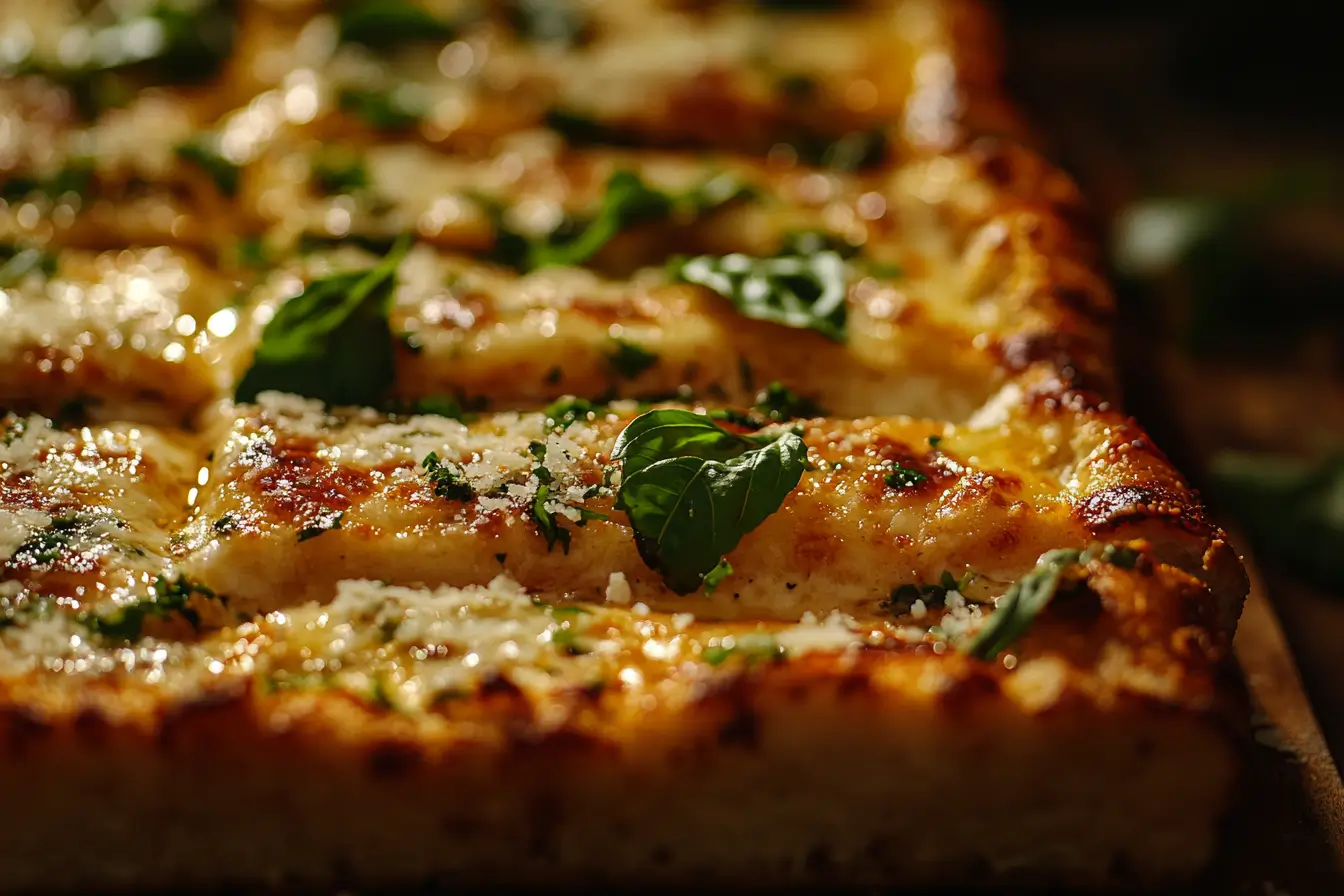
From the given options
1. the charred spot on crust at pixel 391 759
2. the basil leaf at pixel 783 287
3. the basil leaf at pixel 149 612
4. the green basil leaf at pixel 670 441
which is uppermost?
the green basil leaf at pixel 670 441

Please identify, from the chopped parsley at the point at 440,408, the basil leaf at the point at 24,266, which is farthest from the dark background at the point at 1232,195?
the basil leaf at the point at 24,266

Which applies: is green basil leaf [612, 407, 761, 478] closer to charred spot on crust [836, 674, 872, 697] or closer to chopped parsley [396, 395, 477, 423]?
chopped parsley [396, 395, 477, 423]

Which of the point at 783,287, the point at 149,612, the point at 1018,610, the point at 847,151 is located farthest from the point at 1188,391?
the point at 149,612

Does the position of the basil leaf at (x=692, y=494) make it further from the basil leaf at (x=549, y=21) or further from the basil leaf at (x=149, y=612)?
the basil leaf at (x=549, y=21)

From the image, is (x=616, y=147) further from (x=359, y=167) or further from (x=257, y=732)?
(x=257, y=732)

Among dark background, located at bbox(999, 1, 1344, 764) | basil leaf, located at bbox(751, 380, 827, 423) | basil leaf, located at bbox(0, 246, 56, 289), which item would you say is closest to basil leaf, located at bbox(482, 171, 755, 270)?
basil leaf, located at bbox(751, 380, 827, 423)

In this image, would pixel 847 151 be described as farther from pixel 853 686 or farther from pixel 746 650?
pixel 853 686

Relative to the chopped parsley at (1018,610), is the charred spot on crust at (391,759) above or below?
below
